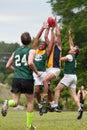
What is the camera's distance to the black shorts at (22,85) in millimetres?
13305

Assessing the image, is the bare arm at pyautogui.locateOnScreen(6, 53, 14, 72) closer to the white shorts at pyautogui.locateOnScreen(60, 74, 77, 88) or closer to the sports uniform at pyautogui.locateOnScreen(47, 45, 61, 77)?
the sports uniform at pyautogui.locateOnScreen(47, 45, 61, 77)

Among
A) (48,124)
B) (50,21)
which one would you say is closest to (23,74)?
(50,21)

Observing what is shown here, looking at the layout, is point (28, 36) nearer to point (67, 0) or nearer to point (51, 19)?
point (51, 19)

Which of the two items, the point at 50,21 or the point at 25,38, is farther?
the point at 50,21

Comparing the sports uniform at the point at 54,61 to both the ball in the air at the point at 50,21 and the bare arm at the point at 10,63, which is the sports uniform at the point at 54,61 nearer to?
the ball in the air at the point at 50,21

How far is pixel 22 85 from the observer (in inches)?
524

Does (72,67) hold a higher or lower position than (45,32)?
lower

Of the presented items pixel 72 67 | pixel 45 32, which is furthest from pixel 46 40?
pixel 72 67

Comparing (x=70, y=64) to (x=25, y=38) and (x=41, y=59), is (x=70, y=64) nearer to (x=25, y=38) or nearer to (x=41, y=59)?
(x=41, y=59)

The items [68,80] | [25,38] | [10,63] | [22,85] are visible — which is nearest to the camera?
[25,38]

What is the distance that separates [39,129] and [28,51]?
241 cm

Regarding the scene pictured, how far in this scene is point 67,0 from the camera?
6031 cm

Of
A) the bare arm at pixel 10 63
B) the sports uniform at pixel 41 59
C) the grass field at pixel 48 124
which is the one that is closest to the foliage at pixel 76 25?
the grass field at pixel 48 124

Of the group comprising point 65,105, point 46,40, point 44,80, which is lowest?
point 65,105
